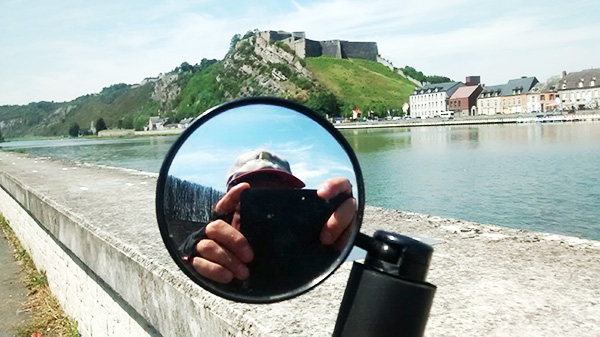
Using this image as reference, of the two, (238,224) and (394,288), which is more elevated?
(238,224)

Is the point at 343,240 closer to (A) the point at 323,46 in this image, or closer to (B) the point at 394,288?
(B) the point at 394,288

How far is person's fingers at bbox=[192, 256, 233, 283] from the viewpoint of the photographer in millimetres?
1132

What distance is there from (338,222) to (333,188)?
0.07 meters

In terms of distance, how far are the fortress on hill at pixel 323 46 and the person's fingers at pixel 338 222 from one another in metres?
146

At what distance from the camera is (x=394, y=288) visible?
1032mm

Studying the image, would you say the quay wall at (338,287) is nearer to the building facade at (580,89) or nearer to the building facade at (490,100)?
the building facade at (580,89)

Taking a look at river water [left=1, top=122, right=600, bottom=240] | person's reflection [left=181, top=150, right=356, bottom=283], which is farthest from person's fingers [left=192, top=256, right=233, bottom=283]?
river water [left=1, top=122, right=600, bottom=240]

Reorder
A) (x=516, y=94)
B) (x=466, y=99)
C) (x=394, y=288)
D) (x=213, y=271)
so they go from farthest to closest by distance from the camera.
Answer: (x=466, y=99), (x=516, y=94), (x=213, y=271), (x=394, y=288)

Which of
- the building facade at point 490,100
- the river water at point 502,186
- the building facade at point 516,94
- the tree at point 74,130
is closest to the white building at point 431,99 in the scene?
the building facade at point 490,100

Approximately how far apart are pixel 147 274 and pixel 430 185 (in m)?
23.3

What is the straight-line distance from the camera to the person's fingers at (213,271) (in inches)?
44.6

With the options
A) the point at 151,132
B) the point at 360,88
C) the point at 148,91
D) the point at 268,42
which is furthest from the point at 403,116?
the point at 148,91

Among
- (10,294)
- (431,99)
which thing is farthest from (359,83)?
(10,294)

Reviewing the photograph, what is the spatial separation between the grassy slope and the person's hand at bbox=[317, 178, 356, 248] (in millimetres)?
128118
